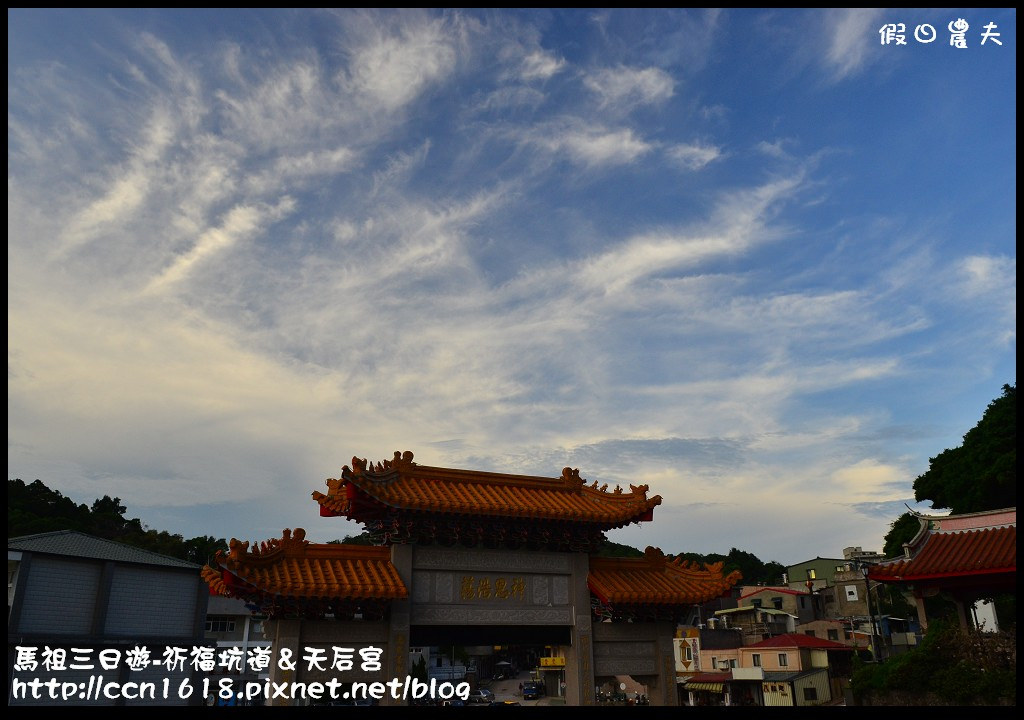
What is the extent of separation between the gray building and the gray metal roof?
0.03 metres

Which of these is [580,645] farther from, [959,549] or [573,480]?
[959,549]

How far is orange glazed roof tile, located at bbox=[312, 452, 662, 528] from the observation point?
504 inches

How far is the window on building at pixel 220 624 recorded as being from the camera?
43.9 m

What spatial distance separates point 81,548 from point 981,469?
38587 millimetres

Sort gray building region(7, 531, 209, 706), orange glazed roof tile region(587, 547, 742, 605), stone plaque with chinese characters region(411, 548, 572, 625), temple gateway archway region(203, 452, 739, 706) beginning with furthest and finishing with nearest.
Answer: gray building region(7, 531, 209, 706) → orange glazed roof tile region(587, 547, 742, 605) → stone plaque with chinese characters region(411, 548, 572, 625) → temple gateway archway region(203, 452, 739, 706)

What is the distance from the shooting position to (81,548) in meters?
26.0

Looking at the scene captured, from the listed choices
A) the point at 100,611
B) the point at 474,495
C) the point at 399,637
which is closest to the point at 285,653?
the point at 399,637

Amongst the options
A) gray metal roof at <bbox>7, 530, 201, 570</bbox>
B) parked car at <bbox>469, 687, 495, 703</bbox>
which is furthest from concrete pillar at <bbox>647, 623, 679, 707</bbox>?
parked car at <bbox>469, 687, 495, 703</bbox>

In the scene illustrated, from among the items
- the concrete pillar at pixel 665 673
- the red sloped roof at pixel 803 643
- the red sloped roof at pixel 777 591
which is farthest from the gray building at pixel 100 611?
the red sloped roof at pixel 777 591

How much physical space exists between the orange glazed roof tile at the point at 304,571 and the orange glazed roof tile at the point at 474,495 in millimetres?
973

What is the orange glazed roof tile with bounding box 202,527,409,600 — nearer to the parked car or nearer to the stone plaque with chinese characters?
the stone plaque with chinese characters

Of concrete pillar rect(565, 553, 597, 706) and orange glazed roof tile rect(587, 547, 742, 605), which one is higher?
orange glazed roof tile rect(587, 547, 742, 605)

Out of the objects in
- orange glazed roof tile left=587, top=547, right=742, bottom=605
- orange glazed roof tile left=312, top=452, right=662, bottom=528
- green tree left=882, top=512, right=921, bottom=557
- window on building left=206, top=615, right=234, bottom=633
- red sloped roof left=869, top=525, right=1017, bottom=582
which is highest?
green tree left=882, top=512, right=921, bottom=557
